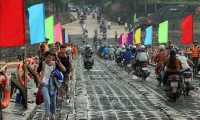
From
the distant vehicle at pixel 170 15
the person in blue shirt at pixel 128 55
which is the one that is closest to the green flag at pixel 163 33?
the person in blue shirt at pixel 128 55

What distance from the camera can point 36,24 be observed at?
1511cm

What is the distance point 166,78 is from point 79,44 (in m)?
50.2

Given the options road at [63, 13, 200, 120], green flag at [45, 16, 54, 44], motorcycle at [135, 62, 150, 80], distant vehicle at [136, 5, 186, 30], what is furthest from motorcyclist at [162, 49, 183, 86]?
distant vehicle at [136, 5, 186, 30]

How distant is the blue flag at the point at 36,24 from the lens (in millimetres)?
14945

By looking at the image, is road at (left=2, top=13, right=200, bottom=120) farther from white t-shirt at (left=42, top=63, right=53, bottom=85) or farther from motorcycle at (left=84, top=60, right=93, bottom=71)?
motorcycle at (left=84, top=60, right=93, bottom=71)

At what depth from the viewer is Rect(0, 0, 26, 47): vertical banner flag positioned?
1084 centimetres

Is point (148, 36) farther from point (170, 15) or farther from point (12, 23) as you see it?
point (170, 15)

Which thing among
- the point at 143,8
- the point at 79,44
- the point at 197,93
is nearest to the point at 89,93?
the point at 197,93

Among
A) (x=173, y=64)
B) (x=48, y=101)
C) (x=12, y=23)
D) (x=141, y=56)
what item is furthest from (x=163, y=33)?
(x=48, y=101)

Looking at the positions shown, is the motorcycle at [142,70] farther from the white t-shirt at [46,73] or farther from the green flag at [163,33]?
the white t-shirt at [46,73]

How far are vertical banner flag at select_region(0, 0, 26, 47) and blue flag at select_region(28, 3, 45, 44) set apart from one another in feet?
10.6

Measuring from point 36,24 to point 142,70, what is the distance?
8645 mm

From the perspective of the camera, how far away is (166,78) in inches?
590

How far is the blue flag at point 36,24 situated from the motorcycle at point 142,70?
811 cm
